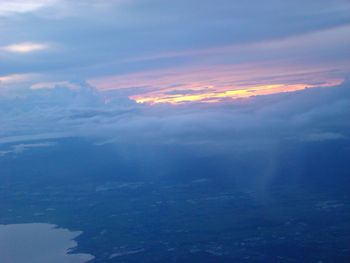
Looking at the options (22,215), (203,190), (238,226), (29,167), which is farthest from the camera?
(29,167)

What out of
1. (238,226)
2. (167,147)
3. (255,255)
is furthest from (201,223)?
(167,147)

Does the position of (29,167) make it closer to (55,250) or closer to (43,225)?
(43,225)

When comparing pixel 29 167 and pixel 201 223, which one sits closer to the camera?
pixel 201 223

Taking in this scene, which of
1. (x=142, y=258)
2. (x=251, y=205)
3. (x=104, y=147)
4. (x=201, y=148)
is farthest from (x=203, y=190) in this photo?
(x=104, y=147)

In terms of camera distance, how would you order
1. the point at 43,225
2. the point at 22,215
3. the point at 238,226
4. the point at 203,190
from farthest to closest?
the point at 203,190 < the point at 22,215 < the point at 43,225 < the point at 238,226

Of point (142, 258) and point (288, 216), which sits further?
point (288, 216)

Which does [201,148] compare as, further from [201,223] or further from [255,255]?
[255,255]
